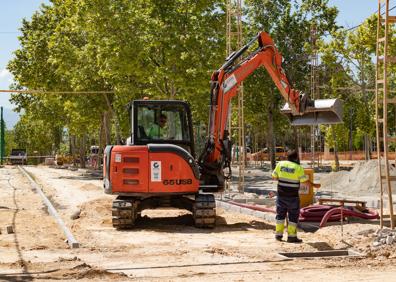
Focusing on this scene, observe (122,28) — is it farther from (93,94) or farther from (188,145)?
(188,145)

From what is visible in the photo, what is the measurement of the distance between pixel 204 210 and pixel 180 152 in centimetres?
145

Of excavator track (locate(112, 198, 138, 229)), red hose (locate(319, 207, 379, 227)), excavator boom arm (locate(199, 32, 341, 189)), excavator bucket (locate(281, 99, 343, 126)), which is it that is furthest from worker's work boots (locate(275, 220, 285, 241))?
excavator bucket (locate(281, 99, 343, 126))

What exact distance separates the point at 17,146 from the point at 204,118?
2891 inches

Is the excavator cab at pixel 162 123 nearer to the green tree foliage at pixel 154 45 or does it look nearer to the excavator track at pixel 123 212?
the excavator track at pixel 123 212

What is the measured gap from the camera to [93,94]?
144 ft

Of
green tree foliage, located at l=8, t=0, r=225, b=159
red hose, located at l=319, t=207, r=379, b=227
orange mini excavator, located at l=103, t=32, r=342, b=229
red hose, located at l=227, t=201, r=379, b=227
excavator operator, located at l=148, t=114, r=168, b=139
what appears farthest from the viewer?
green tree foliage, located at l=8, t=0, r=225, b=159

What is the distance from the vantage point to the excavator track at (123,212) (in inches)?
582

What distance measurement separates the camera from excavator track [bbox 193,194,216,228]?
49.2 ft

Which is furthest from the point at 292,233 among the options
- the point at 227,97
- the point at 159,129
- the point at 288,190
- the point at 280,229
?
the point at 227,97

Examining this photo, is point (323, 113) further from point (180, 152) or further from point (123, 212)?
point (123, 212)

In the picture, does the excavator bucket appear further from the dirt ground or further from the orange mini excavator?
the dirt ground

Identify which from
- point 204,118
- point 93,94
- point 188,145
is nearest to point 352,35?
point 204,118

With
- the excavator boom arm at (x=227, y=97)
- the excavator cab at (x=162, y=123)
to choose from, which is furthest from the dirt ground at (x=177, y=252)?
the excavator cab at (x=162, y=123)

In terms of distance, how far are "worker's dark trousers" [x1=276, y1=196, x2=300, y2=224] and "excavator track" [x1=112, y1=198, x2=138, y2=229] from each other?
142 inches
